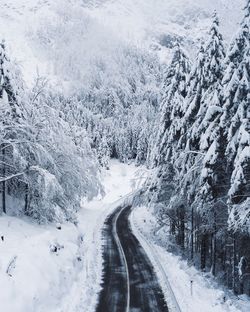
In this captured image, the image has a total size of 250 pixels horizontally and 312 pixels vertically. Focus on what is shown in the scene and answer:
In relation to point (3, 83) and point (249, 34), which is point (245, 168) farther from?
point (3, 83)

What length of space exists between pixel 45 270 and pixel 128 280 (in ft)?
16.1

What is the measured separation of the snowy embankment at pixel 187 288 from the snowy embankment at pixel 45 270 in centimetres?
338

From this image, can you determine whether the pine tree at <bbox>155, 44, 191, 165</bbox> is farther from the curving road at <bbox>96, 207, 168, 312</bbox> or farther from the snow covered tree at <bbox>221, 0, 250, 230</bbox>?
the snow covered tree at <bbox>221, 0, 250, 230</bbox>

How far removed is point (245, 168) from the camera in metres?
18.7

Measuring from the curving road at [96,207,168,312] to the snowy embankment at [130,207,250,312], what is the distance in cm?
45

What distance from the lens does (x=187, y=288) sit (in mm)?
20469

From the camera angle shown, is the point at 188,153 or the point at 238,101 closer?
the point at 238,101

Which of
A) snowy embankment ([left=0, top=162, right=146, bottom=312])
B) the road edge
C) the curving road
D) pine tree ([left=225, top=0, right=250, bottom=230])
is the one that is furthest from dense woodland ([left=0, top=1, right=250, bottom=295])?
the curving road

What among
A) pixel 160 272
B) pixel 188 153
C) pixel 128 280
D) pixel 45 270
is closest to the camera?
pixel 45 270

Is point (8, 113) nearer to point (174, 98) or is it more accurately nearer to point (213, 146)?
point (174, 98)

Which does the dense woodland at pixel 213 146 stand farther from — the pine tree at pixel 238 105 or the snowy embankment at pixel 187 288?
the snowy embankment at pixel 187 288

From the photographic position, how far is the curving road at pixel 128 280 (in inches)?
714

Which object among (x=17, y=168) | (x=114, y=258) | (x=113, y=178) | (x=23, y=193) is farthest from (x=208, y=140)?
(x=113, y=178)

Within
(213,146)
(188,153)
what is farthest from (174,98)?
(213,146)
